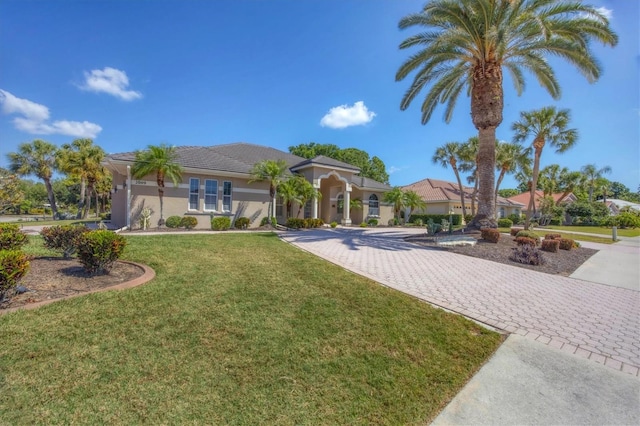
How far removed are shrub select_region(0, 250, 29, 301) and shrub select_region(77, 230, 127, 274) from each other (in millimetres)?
1241

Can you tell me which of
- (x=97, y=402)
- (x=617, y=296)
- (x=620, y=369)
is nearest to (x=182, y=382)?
(x=97, y=402)

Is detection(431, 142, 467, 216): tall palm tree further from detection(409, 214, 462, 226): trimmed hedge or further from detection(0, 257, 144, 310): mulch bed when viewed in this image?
detection(0, 257, 144, 310): mulch bed

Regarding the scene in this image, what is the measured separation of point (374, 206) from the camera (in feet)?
86.8

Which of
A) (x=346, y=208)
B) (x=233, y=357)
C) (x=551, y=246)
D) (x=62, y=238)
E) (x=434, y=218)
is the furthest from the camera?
(x=434, y=218)

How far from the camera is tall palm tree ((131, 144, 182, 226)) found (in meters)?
14.5

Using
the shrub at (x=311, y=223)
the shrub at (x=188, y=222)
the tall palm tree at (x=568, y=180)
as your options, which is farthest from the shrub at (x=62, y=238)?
the tall palm tree at (x=568, y=180)

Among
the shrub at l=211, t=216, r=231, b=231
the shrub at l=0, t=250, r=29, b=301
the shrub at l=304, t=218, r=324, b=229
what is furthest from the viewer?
the shrub at l=304, t=218, r=324, b=229

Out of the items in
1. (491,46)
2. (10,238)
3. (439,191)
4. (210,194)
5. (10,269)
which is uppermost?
(491,46)

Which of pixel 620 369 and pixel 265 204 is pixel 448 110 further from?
pixel 620 369

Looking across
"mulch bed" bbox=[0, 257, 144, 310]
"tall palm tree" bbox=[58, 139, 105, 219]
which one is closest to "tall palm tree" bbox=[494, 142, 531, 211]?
"mulch bed" bbox=[0, 257, 144, 310]

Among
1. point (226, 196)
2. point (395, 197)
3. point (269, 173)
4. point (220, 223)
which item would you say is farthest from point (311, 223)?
point (395, 197)

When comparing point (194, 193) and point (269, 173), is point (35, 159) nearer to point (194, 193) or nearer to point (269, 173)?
point (194, 193)

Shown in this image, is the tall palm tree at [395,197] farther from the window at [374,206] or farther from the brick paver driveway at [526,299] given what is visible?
the brick paver driveway at [526,299]

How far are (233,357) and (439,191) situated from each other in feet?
126
